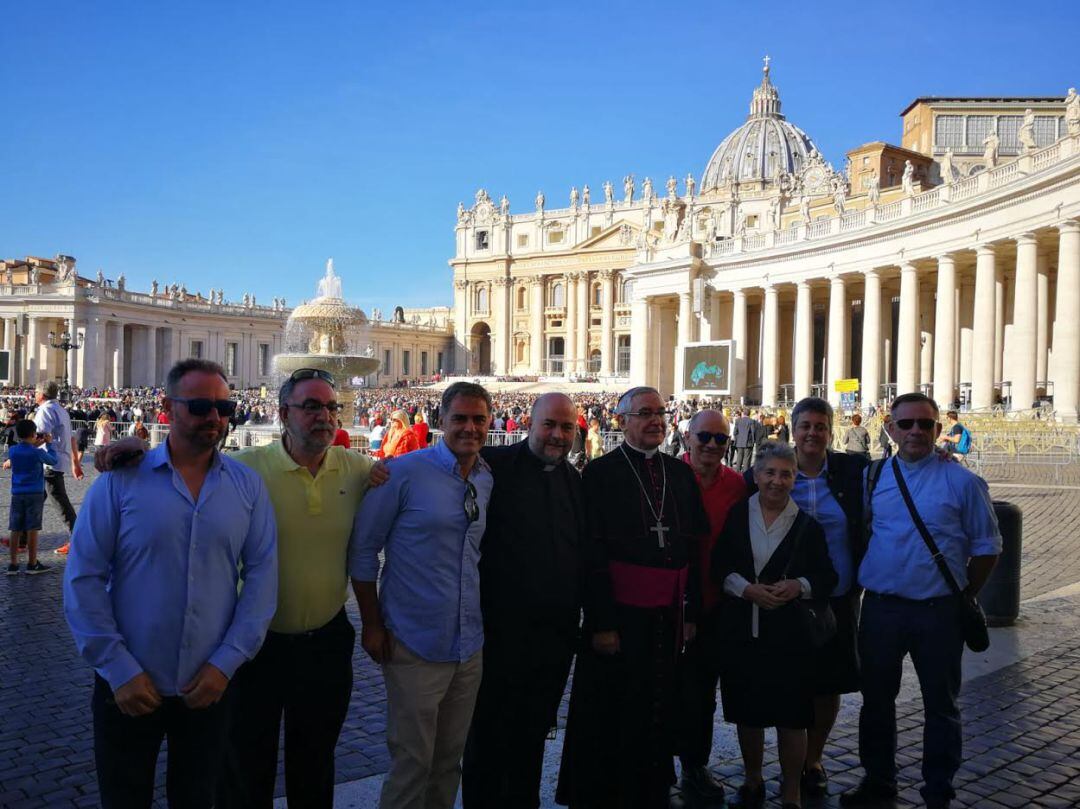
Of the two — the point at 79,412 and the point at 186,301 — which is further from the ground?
the point at 186,301

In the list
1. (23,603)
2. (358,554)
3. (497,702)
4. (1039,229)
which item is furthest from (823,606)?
(1039,229)

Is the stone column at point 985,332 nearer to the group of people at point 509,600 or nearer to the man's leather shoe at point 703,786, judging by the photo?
the group of people at point 509,600

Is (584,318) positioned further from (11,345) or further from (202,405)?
(202,405)

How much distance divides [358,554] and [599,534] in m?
1.07

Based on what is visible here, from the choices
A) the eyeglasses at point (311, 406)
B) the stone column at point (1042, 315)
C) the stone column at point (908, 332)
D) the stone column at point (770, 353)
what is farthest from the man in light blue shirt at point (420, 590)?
the stone column at point (770, 353)

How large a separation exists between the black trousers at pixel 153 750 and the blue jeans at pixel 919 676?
2969mm

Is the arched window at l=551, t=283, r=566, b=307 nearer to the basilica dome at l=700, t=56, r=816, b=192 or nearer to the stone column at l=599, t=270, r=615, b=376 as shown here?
the stone column at l=599, t=270, r=615, b=376

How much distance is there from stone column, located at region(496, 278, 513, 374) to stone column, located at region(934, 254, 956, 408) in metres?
58.4

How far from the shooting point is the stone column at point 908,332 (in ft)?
93.3

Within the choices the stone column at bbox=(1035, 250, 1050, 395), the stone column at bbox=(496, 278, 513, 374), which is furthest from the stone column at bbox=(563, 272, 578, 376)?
the stone column at bbox=(1035, 250, 1050, 395)

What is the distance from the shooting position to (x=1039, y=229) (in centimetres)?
2311

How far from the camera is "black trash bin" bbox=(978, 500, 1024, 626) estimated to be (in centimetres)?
657

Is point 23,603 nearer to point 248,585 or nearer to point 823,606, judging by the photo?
point 248,585

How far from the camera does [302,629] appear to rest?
10.6 ft
